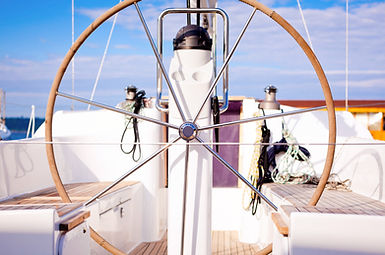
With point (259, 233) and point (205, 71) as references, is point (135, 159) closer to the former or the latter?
point (259, 233)

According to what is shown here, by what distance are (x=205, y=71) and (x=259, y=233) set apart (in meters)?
1.57

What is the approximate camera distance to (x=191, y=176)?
141 centimetres

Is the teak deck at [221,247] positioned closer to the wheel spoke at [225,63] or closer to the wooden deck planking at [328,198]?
the wooden deck planking at [328,198]

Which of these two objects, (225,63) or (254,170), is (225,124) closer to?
(225,63)

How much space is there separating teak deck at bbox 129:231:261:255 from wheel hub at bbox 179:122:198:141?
1.37 metres

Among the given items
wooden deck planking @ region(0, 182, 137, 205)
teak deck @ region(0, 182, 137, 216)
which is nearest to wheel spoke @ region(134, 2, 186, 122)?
teak deck @ region(0, 182, 137, 216)

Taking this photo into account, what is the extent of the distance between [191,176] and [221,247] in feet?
4.37

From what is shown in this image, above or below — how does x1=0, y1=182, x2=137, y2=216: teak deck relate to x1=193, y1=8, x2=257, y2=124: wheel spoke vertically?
below

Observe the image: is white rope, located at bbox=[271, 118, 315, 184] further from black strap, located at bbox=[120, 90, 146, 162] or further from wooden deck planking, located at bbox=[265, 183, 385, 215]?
black strap, located at bbox=[120, 90, 146, 162]

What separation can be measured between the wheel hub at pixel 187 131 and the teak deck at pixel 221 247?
54.0 inches

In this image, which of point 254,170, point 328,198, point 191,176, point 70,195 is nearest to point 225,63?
point 191,176

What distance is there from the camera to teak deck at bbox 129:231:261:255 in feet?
8.13

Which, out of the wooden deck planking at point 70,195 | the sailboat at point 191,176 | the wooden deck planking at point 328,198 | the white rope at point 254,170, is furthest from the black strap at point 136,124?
the wooden deck planking at point 328,198

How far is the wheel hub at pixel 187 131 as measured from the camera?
1.28 m
